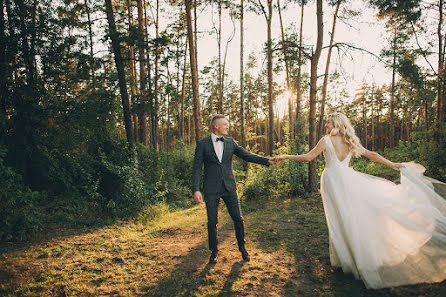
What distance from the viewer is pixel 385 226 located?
2.88 meters

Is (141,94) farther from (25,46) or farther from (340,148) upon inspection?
(340,148)

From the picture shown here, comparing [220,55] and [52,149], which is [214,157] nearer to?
[52,149]

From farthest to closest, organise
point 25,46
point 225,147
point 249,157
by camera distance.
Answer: point 25,46
point 249,157
point 225,147

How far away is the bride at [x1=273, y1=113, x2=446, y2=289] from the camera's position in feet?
8.90

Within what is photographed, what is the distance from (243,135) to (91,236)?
1008 cm

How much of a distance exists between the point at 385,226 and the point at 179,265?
10.1 feet

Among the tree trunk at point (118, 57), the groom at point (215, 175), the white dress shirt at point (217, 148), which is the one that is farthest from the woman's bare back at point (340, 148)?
the tree trunk at point (118, 57)

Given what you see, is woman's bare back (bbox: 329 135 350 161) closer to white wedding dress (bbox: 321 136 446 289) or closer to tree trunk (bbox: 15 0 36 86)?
white wedding dress (bbox: 321 136 446 289)

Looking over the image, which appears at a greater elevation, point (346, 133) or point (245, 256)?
point (346, 133)

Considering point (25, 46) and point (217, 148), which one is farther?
point (25, 46)

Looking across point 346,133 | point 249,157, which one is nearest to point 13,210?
point 249,157

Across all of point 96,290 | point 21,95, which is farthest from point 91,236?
point 21,95

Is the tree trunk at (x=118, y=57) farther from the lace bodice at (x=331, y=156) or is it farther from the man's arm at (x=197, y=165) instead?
the lace bodice at (x=331, y=156)

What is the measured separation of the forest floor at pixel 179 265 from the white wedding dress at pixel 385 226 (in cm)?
17
